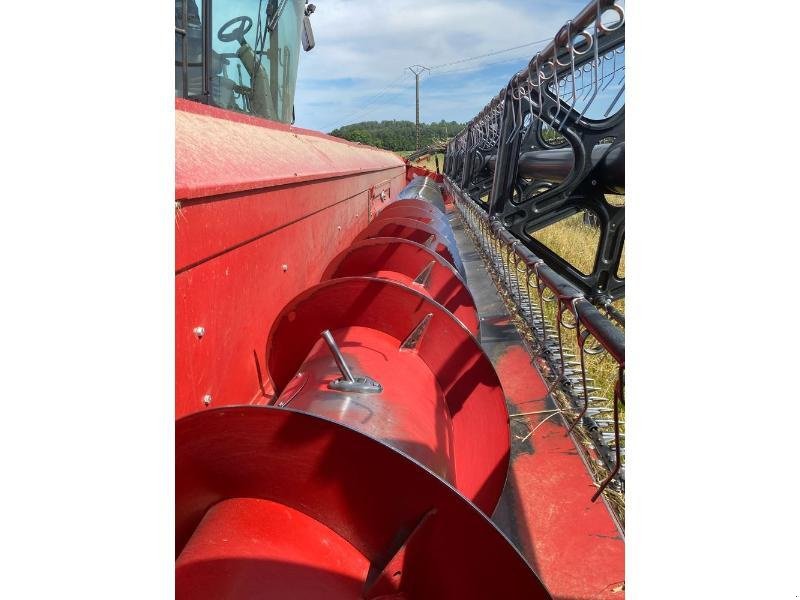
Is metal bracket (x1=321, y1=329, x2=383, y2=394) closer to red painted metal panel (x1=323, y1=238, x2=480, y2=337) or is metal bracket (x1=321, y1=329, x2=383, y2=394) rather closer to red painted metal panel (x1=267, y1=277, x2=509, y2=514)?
red painted metal panel (x1=267, y1=277, x2=509, y2=514)

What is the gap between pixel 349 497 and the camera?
897 mm

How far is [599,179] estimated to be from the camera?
3393 millimetres

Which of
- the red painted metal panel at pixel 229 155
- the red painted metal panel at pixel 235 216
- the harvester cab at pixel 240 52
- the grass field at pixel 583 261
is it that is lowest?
the grass field at pixel 583 261

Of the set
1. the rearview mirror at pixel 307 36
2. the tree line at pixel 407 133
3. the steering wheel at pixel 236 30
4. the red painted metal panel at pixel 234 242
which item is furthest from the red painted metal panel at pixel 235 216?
the tree line at pixel 407 133

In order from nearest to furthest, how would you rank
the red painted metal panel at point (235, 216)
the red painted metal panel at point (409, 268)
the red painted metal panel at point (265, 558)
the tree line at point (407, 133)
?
the red painted metal panel at point (265, 558)
the red painted metal panel at point (235, 216)
the red painted metal panel at point (409, 268)
the tree line at point (407, 133)

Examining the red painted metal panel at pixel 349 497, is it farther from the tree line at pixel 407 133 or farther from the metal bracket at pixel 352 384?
the tree line at pixel 407 133

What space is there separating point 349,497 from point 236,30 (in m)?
2.70

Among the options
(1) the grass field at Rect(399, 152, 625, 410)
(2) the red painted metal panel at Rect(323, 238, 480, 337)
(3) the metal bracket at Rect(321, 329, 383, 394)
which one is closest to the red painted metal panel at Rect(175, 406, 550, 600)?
(3) the metal bracket at Rect(321, 329, 383, 394)

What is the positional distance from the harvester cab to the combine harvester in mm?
14

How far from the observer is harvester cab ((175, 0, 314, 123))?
8.86 ft

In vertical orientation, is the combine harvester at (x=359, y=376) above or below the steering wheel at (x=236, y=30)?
below

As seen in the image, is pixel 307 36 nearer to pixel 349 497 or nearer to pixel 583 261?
pixel 349 497

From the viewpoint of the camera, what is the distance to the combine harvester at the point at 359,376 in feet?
2.80

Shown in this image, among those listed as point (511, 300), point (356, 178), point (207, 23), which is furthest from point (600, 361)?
point (207, 23)
